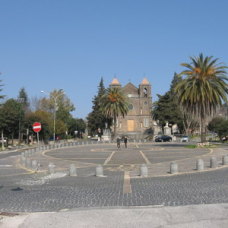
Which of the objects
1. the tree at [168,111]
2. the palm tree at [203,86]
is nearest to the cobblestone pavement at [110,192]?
the palm tree at [203,86]

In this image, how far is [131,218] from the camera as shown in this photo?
762 cm

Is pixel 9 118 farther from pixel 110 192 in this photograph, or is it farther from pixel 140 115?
pixel 140 115

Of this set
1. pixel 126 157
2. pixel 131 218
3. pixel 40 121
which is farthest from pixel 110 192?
pixel 40 121

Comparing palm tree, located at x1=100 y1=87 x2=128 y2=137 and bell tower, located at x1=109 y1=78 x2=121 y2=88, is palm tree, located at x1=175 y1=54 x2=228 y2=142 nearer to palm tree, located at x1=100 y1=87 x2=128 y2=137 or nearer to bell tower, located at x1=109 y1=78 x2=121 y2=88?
palm tree, located at x1=100 y1=87 x2=128 y2=137

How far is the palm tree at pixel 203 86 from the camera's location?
3712 centimetres

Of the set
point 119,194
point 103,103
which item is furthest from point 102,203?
point 103,103

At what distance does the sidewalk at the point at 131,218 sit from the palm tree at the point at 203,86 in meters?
A: 29.6

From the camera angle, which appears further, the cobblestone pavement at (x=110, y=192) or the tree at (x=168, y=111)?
the tree at (x=168, y=111)

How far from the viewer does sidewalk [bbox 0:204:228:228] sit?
715 cm

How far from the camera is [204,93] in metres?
36.8

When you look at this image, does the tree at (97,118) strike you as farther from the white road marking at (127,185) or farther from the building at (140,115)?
the white road marking at (127,185)

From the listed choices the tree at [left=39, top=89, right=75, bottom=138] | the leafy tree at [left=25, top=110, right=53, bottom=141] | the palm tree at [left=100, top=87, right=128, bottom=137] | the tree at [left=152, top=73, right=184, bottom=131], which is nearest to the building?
the tree at [left=152, top=73, right=184, bottom=131]

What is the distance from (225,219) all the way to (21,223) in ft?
14.6

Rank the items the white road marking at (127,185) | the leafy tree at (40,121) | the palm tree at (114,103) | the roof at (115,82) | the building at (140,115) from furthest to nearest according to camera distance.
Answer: the building at (140,115)
the roof at (115,82)
the palm tree at (114,103)
the leafy tree at (40,121)
the white road marking at (127,185)
